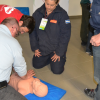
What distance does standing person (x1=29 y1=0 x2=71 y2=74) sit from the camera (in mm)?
1991

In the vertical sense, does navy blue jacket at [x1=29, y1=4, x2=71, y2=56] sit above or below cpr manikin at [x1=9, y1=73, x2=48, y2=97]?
above

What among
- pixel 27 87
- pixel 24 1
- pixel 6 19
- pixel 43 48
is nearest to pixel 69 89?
pixel 27 87

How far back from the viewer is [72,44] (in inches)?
134

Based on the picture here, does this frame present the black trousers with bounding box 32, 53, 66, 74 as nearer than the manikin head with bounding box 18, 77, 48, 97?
No

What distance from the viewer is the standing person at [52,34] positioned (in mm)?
1991

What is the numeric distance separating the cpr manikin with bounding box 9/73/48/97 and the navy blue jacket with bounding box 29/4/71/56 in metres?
0.69

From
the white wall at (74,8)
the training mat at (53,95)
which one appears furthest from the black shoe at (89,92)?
the white wall at (74,8)

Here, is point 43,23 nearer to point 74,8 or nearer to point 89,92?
point 89,92

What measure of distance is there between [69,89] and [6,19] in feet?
4.13

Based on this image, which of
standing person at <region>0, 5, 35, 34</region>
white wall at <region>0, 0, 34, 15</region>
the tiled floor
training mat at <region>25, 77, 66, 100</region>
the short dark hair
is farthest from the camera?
white wall at <region>0, 0, 34, 15</region>

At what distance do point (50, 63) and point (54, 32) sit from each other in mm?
595

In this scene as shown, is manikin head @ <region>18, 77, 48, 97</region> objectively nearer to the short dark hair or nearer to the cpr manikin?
the cpr manikin

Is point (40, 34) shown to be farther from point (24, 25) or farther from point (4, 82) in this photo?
point (4, 82)

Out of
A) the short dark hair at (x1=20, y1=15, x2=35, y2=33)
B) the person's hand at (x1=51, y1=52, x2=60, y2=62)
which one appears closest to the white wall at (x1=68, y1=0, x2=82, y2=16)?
the person's hand at (x1=51, y1=52, x2=60, y2=62)
